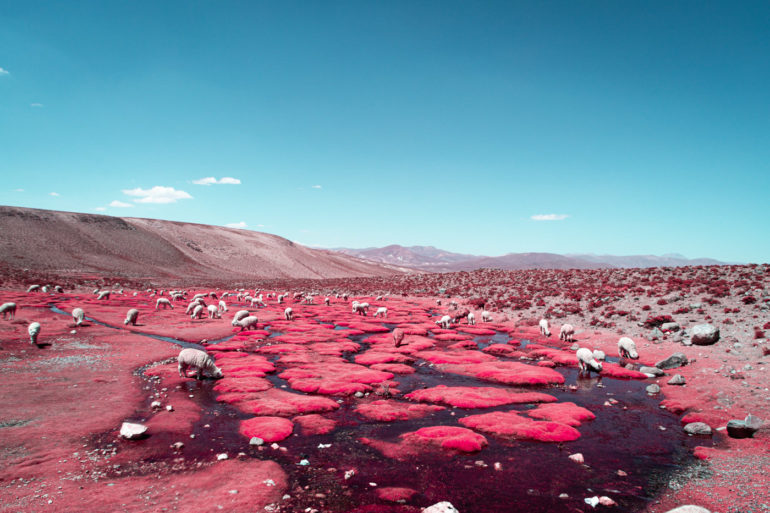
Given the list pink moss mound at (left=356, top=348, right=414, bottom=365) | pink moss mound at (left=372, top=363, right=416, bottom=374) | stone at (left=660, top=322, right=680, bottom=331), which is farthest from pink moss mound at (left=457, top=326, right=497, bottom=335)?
stone at (left=660, top=322, right=680, bottom=331)

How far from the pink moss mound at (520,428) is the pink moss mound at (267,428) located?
6171 millimetres

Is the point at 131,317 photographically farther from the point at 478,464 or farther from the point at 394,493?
the point at 478,464

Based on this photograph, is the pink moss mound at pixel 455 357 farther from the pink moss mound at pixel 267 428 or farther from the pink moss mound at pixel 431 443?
the pink moss mound at pixel 267 428

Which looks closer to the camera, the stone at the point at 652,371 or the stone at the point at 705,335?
the stone at the point at 652,371

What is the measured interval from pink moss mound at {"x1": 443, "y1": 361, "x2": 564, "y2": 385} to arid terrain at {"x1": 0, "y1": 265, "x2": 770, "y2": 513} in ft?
0.41

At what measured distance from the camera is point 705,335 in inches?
794

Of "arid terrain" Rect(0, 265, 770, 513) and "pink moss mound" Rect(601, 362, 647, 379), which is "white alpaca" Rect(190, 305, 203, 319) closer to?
"arid terrain" Rect(0, 265, 770, 513)

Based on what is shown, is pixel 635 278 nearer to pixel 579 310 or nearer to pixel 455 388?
pixel 579 310

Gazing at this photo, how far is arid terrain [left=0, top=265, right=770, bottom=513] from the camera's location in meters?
8.02

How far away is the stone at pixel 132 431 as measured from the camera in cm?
1026

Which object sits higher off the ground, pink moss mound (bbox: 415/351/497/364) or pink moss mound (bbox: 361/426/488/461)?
pink moss mound (bbox: 361/426/488/461)

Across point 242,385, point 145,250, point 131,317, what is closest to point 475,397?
point 242,385

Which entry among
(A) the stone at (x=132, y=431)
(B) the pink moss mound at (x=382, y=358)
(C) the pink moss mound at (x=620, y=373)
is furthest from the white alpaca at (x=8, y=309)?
(C) the pink moss mound at (x=620, y=373)

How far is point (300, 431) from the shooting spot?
11.5m
